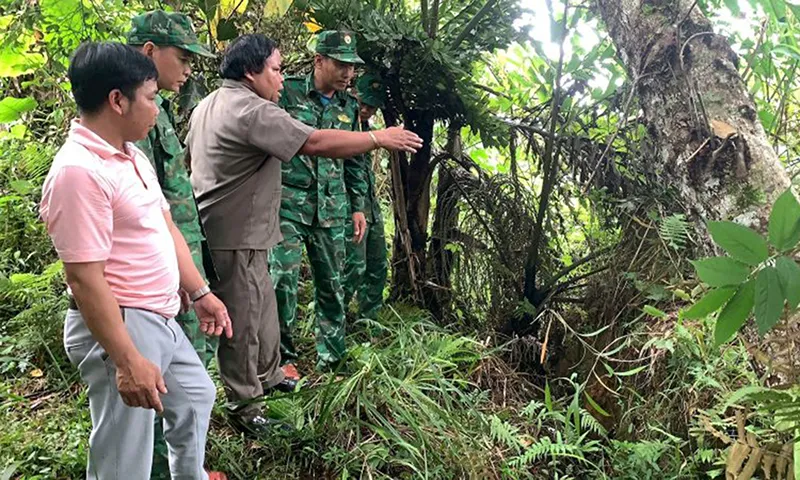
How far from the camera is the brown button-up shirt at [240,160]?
2561mm

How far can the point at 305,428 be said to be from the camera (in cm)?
262

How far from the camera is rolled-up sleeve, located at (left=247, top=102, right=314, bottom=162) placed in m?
2.55

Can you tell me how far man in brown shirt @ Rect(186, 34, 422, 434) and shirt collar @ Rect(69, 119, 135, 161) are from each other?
0.99 metres

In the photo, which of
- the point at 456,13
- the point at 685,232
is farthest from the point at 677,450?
the point at 456,13

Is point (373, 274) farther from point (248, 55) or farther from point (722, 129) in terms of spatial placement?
point (722, 129)

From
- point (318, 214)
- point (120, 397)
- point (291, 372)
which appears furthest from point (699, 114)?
point (291, 372)

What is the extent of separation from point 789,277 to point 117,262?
5.28 feet

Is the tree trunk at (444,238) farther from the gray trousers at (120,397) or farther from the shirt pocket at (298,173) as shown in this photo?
the gray trousers at (120,397)

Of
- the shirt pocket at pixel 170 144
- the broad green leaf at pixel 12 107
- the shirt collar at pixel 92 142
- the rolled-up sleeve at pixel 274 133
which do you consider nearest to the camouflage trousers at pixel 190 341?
the shirt pocket at pixel 170 144

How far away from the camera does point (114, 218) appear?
5.34ft

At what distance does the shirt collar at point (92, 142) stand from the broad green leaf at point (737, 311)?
154 centimetres

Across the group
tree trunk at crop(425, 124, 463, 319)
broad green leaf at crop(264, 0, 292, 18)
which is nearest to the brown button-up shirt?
broad green leaf at crop(264, 0, 292, 18)

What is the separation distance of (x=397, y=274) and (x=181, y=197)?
83.3 inches

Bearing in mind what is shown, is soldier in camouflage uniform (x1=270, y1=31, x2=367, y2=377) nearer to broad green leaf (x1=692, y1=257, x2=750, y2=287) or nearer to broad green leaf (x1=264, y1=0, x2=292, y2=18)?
broad green leaf (x1=264, y1=0, x2=292, y2=18)
